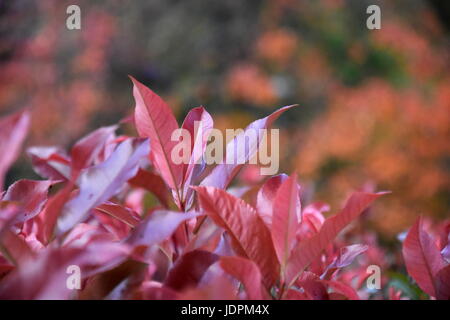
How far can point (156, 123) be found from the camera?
524 mm

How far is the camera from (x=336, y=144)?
10.6ft

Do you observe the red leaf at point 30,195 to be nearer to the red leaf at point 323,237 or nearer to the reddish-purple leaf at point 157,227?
the reddish-purple leaf at point 157,227

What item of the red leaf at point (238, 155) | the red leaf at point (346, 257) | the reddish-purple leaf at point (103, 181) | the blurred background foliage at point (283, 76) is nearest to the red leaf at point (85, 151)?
the reddish-purple leaf at point (103, 181)

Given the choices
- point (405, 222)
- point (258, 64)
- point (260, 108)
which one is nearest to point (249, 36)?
point (258, 64)

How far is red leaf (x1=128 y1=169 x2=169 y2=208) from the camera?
55cm

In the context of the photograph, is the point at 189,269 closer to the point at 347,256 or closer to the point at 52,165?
the point at 347,256

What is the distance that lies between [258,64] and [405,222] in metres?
1.62

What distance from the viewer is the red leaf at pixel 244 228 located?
455mm

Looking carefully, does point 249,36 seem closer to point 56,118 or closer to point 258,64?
point 258,64

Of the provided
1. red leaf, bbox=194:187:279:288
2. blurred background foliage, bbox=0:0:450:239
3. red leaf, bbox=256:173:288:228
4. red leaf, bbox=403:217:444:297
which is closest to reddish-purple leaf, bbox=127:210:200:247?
red leaf, bbox=194:187:279:288

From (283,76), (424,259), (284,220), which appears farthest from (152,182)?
(283,76)

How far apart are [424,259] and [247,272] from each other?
0.70ft

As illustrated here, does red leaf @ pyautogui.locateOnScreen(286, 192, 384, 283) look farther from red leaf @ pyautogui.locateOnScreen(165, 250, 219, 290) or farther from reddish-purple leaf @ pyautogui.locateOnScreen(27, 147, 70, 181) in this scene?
reddish-purple leaf @ pyautogui.locateOnScreen(27, 147, 70, 181)

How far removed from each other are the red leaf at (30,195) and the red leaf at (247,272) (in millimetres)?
234
